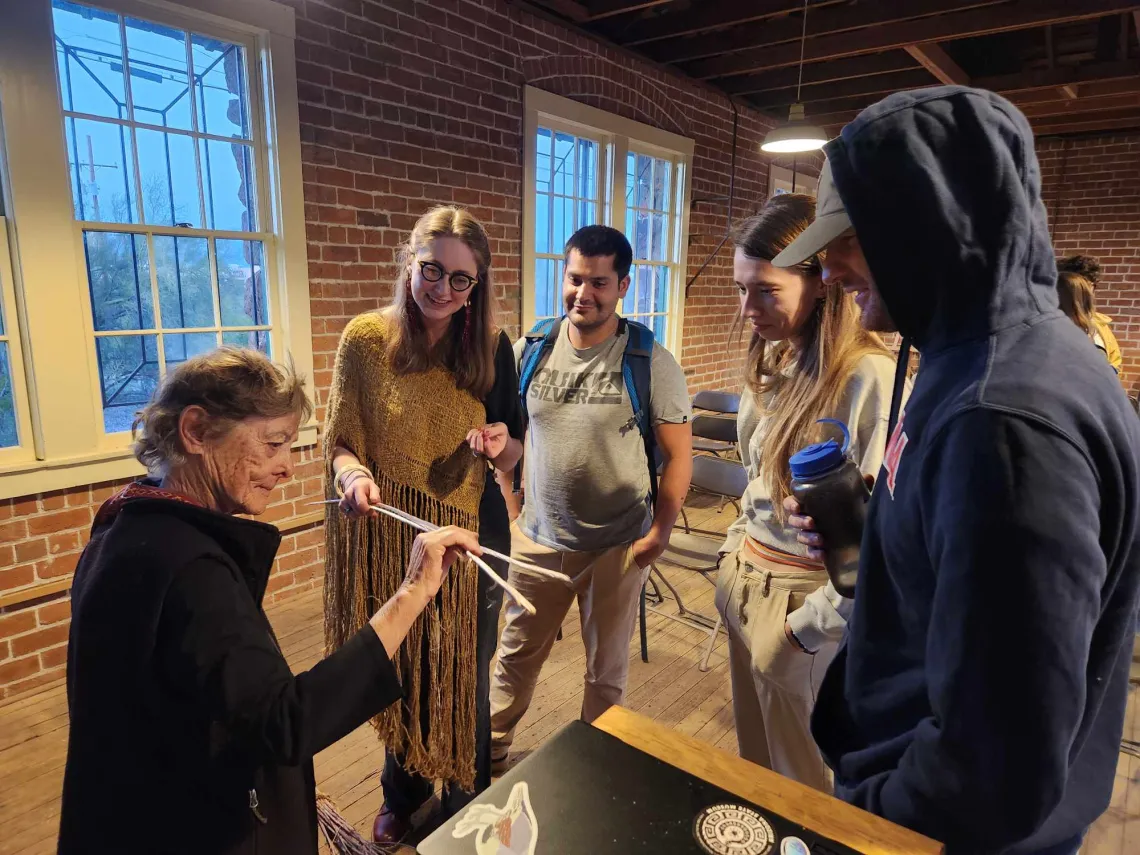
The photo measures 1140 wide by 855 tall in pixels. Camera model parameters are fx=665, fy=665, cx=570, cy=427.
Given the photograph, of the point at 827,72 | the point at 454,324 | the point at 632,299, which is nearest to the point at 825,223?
the point at 454,324

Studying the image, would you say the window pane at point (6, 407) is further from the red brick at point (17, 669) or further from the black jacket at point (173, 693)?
the black jacket at point (173, 693)

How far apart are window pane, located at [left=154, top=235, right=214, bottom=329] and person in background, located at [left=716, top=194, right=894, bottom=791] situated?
229cm

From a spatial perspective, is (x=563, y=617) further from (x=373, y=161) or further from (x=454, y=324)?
(x=373, y=161)

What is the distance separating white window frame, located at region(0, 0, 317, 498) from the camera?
2164 mm

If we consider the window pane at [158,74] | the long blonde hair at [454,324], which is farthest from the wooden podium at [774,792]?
the window pane at [158,74]

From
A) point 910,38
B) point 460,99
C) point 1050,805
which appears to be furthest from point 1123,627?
point 910,38

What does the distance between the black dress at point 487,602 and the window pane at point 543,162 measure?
2776 mm

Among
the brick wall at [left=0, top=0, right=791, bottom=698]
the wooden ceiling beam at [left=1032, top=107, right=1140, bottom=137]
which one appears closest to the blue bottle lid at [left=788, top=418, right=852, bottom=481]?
the brick wall at [left=0, top=0, right=791, bottom=698]

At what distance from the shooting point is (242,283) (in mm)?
2881

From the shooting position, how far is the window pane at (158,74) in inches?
97.0

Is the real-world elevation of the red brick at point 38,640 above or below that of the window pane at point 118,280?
below

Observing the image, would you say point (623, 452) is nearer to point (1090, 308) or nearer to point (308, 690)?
point (308, 690)

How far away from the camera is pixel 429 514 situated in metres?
1.55

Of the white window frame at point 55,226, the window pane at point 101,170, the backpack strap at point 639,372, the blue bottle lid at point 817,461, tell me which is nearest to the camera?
the blue bottle lid at point 817,461
